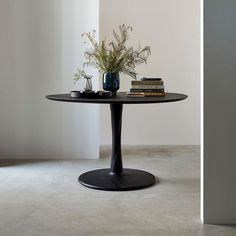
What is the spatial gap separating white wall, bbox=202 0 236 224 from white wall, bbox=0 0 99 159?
2.05m

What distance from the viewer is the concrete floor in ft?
8.00

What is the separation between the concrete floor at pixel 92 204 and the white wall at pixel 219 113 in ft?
0.47

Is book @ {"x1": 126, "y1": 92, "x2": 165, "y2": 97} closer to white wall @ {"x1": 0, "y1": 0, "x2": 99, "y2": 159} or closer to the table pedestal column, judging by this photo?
the table pedestal column

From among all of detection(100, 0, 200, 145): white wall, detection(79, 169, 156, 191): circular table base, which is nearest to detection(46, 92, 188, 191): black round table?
detection(79, 169, 156, 191): circular table base

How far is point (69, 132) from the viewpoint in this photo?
14.5 feet

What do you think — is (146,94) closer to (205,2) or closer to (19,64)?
(205,2)

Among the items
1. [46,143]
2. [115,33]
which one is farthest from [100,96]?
[115,33]

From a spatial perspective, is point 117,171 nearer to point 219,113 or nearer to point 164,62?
point 219,113

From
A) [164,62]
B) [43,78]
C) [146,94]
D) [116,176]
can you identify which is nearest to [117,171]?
[116,176]

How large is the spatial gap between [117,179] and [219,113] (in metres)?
1.26

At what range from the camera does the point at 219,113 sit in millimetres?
2449

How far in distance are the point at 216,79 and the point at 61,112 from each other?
2.29 meters

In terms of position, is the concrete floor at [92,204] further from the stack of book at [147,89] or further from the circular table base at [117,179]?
the stack of book at [147,89]

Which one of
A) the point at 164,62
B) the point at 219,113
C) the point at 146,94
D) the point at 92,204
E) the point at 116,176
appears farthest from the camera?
the point at 164,62
